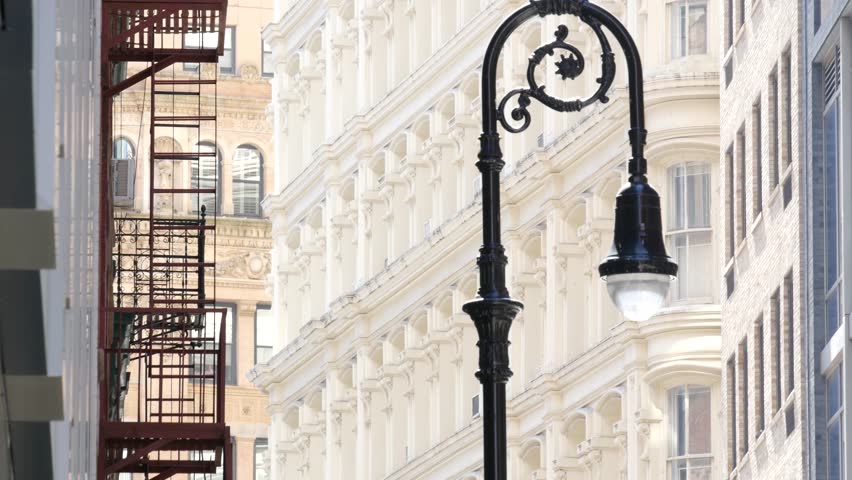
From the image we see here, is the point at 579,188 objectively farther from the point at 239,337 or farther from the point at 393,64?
the point at 239,337

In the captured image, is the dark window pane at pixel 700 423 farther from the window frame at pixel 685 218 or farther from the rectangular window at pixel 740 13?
the rectangular window at pixel 740 13

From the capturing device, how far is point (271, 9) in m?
91.6

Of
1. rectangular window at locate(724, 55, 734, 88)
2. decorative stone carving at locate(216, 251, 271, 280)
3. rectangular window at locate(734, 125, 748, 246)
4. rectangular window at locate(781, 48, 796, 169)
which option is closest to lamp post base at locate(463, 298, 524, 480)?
rectangular window at locate(781, 48, 796, 169)

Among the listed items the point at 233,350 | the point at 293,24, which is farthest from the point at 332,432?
the point at 233,350

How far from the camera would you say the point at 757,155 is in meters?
44.2

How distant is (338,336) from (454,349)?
31.6ft

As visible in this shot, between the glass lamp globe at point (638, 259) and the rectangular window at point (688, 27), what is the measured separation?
3211 centimetres

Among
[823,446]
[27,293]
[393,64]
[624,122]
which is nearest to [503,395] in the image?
[27,293]

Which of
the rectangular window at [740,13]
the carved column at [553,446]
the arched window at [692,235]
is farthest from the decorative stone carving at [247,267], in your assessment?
the rectangular window at [740,13]

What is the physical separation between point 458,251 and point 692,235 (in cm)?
1288

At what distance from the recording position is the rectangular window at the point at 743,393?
44688 mm

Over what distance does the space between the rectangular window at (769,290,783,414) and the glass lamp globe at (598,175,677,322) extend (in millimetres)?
23415

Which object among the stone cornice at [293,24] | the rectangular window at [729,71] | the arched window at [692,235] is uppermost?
the stone cornice at [293,24]

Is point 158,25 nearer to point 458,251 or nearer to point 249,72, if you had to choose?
point 458,251
